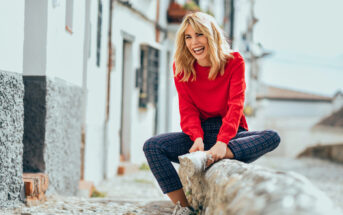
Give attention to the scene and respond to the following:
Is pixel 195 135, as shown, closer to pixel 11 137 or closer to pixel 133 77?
pixel 11 137

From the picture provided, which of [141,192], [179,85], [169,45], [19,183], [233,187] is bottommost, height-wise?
[141,192]

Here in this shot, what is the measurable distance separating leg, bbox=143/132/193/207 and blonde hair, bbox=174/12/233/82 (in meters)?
0.46

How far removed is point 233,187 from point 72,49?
3296mm

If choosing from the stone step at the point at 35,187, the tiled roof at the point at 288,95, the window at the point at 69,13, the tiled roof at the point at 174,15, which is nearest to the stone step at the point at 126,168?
the window at the point at 69,13

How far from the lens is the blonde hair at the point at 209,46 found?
10.4 ft

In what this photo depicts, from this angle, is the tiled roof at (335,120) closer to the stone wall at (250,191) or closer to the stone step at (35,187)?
the stone step at (35,187)

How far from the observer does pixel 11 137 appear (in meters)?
3.49

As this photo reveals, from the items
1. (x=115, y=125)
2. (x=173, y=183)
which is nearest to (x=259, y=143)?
(x=173, y=183)

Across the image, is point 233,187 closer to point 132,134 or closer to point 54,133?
point 54,133

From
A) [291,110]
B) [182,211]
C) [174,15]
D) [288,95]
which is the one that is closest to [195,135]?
[182,211]

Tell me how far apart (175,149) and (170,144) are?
50 mm

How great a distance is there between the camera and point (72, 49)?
198 inches

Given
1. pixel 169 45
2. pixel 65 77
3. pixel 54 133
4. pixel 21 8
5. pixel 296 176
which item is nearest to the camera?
pixel 296 176

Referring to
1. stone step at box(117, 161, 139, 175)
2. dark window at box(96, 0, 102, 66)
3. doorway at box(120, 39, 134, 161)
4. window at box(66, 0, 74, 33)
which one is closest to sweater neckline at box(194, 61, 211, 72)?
window at box(66, 0, 74, 33)
